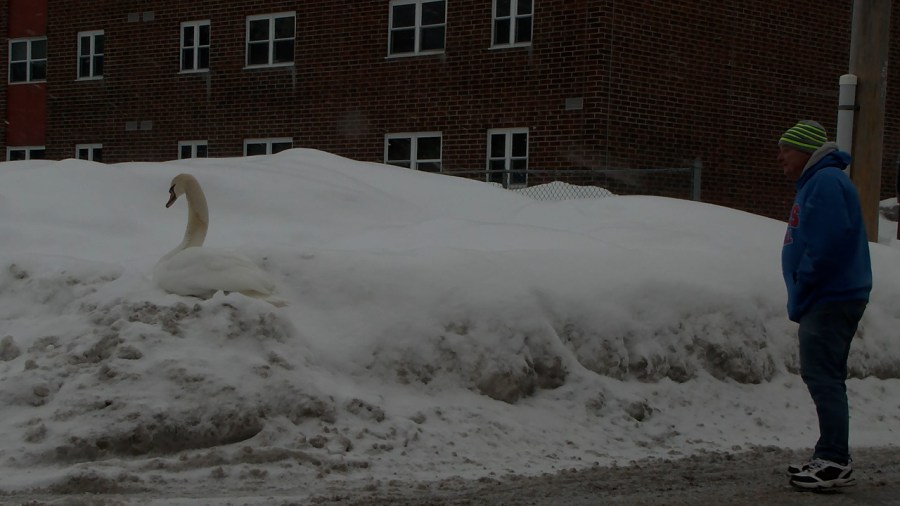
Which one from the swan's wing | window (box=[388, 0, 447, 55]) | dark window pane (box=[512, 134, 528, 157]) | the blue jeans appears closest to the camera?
the blue jeans

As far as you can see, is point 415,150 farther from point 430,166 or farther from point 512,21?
point 512,21

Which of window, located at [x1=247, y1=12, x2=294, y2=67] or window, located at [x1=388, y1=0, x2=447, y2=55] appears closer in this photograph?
window, located at [x1=388, y1=0, x2=447, y2=55]

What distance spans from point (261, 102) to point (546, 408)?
59.9ft

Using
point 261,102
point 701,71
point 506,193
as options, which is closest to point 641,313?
point 506,193

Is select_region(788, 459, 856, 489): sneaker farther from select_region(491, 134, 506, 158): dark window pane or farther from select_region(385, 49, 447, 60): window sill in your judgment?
select_region(385, 49, 447, 60): window sill

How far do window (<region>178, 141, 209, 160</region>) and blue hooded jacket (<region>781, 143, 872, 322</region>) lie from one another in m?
20.4

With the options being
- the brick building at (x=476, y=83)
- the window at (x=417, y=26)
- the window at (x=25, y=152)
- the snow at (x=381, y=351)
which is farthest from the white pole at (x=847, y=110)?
the window at (x=25, y=152)

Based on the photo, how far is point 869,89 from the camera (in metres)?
10.9

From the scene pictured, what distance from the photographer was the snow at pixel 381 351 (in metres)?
6.49

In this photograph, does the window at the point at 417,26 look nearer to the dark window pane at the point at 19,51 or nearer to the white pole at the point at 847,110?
the dark window pane at the point at 19,51

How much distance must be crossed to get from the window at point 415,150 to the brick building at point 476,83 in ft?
0.14

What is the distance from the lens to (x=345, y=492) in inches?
237

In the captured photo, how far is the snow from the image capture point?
649 centimetres

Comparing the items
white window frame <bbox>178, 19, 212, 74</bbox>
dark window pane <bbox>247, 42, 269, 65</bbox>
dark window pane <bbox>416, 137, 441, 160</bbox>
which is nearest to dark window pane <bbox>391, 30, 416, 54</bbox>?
dark window pane <bbox>416, 137, 441, 160</bbox>
